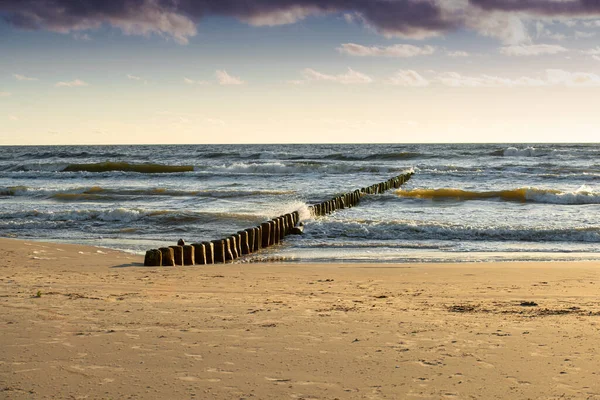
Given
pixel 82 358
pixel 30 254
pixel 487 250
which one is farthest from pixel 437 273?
pixel 30 254

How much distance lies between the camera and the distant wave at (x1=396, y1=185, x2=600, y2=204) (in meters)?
20.9

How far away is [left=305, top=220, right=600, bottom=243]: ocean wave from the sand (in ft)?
18.0

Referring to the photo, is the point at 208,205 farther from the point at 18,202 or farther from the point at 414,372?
the point at 414,372

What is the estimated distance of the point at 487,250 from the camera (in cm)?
1172

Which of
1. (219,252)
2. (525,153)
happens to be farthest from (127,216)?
(525,153)

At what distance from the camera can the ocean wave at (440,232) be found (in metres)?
13.2

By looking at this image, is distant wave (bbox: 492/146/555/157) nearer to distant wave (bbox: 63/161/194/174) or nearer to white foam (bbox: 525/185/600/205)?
distant wave (bbox: 63/161/194/174)

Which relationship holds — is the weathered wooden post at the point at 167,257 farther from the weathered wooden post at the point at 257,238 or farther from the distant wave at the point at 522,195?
the distant wave at the point at 522,195

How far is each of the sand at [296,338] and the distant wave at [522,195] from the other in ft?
46.4

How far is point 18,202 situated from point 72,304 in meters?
17.4

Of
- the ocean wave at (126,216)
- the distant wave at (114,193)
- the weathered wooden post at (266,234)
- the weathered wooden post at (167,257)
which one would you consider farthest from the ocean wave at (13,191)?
the weathered wooden post at (167,257)

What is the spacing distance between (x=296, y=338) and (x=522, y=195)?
1971cm

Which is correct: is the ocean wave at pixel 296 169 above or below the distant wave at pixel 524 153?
below

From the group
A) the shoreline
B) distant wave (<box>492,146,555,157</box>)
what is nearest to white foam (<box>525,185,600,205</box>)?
the shoreline
